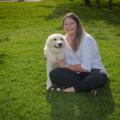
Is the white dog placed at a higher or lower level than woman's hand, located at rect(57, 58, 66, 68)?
higher

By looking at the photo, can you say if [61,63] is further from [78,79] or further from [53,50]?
[78,79]

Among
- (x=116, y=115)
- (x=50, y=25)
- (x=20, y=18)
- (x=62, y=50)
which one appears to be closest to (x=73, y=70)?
(x=62, y=50)

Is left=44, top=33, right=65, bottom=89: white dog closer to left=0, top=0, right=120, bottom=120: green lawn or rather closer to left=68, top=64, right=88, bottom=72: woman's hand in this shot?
left=68, top=64, right=88, bottom=72: woman's hand

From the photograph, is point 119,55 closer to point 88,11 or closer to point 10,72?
point 10,72

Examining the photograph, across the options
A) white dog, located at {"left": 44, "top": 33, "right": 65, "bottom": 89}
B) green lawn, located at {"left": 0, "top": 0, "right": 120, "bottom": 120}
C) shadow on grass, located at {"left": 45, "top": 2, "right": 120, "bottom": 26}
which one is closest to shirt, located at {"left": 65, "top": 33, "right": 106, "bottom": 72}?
white dog, located at {"left": 44, "top": 33, "right": 65, "bottom": 89}

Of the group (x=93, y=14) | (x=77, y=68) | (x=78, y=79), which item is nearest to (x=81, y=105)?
(x=78, y=79)

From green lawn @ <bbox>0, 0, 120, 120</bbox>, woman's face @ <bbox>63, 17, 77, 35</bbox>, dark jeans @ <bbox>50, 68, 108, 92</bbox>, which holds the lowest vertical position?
green lawn @ <bbox>0, 0, 120, 120</bbox>

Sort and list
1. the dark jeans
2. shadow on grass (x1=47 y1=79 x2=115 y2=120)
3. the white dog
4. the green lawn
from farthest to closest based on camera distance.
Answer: the white dog, the dark jeans, the green lawn, shadow on grass (x1=47 y1=79 x2=115 y2=120)

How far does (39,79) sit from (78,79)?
1.12 metres

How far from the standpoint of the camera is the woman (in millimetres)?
6359

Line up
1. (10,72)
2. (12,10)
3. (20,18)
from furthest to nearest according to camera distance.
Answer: (12,10)
(20,18)
(10,72)

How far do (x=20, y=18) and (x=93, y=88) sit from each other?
33.1ft

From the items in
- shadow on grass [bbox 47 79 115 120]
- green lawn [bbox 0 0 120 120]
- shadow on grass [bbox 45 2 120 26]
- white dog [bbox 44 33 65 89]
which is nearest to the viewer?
shadow on grass [bbox 47 79 115 120]

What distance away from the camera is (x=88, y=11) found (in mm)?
18344
